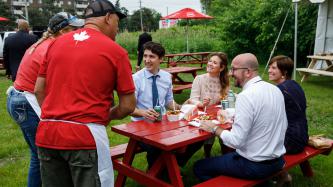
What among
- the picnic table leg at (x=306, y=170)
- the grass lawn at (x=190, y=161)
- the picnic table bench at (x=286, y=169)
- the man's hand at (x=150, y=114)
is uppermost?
the man's hand at (x=150, y=114)

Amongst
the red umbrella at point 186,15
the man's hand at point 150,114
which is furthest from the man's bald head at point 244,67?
the red umbrella at point 186,15

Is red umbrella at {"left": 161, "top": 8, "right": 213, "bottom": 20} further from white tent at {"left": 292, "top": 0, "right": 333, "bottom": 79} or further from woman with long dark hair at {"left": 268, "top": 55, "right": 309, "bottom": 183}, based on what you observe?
woman with long dark hair at {"left": 268, "top": 55, "right": 309, "bottom": 183}

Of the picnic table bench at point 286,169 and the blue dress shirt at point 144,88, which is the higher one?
the blue dress shirt at point 144,88

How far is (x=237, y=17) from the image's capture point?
46.0 feet

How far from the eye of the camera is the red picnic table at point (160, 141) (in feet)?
9.14

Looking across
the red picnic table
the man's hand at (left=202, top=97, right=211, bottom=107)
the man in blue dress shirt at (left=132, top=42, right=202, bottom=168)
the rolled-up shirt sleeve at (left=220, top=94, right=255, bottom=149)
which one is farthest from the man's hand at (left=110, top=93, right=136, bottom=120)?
the man's hand at (left=202, top=97, right=211, bottom=107)

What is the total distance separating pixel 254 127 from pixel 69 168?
1378 mm

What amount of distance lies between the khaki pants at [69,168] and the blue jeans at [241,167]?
1242 millimetres

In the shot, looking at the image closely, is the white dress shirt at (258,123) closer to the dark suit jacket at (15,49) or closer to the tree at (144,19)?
the dark suit jacket at (15,49)

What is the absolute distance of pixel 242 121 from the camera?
261 cm

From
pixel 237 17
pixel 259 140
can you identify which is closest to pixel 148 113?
pixel 259 140

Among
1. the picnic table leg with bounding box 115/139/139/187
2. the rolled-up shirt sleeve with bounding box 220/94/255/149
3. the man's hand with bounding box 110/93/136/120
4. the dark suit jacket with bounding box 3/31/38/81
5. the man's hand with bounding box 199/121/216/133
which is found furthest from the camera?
the dark suit jacket with bounding box 3/31/38/81

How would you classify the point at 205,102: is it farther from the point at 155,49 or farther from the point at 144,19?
the point at 144,19

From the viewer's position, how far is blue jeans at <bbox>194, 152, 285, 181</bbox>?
279 centimetres
